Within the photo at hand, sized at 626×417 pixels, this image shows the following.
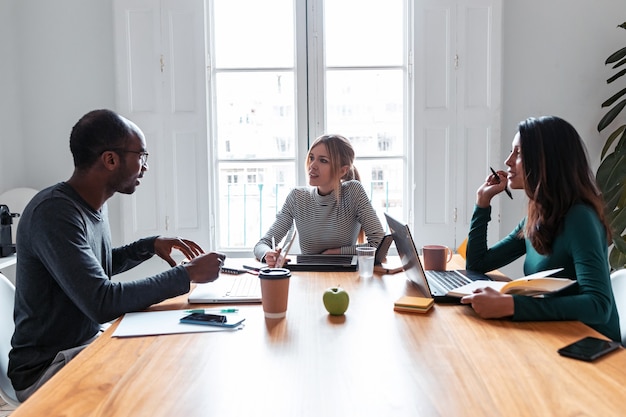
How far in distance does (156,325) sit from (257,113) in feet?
7.70

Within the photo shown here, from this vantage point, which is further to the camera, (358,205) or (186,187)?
(186,187)

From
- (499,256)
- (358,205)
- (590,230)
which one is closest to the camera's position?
(590,230)

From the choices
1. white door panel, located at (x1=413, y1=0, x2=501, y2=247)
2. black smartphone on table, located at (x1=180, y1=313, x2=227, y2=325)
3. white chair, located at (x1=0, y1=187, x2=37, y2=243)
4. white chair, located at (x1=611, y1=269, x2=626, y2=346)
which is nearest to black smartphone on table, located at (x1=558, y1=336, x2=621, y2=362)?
white chair, located at (x1=611, y1=269, x2=626, y2=346)

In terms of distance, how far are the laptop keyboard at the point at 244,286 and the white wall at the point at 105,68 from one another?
1920 mm

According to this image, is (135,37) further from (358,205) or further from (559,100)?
(559,100)

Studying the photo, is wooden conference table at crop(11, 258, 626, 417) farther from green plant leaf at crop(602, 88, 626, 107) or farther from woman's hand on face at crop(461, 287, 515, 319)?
green plant leaf at crop(602, 88, 626, 107)

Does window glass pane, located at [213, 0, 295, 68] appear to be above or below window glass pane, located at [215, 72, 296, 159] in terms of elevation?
above

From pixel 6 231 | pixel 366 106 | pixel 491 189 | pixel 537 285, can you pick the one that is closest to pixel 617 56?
pixel 366 106

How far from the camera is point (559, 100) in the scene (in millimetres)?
3561

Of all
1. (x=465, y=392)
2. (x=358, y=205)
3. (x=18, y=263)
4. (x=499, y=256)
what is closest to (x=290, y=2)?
(x=358, y=205)

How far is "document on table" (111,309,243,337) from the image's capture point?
138 centimetres

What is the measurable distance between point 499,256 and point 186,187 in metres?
2.05

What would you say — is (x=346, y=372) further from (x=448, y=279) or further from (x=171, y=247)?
(x=171, y=247)

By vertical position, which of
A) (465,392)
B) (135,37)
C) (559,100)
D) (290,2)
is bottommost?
(465,392)
